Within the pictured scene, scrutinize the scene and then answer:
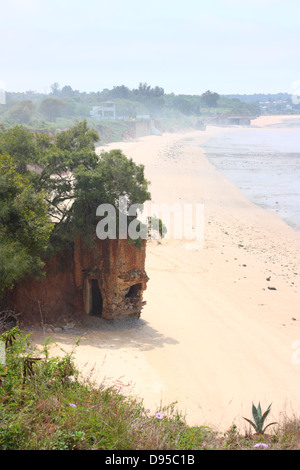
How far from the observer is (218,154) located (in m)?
Result: 74.3

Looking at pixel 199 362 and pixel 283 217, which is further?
pixel 283 217

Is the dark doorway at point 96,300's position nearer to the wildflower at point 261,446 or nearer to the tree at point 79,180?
the tree at point 79,180

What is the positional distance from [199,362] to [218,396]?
6.08ft

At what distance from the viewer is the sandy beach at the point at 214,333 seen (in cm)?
1194

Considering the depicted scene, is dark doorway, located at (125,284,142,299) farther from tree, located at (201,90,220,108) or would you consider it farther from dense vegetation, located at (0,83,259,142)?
tree, located at (201,90,220,108)

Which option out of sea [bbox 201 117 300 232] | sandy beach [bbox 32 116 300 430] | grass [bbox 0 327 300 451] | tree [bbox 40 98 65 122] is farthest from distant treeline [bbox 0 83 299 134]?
grass [bbox 0 327 300 451]

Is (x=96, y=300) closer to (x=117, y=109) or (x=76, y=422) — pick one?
(x=76, y=422)

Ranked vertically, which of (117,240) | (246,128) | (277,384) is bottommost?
(277,384)

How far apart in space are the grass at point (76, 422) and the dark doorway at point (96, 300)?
6793mm

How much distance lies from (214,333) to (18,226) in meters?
7.40

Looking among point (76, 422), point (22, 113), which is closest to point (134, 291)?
point (76, 422)

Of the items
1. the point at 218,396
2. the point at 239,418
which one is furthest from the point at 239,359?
the point at 239,418

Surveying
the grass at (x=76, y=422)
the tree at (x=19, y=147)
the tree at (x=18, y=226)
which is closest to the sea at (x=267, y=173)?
the tree at (x=19, y=147)

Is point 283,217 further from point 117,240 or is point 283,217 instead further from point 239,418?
point 239,418
